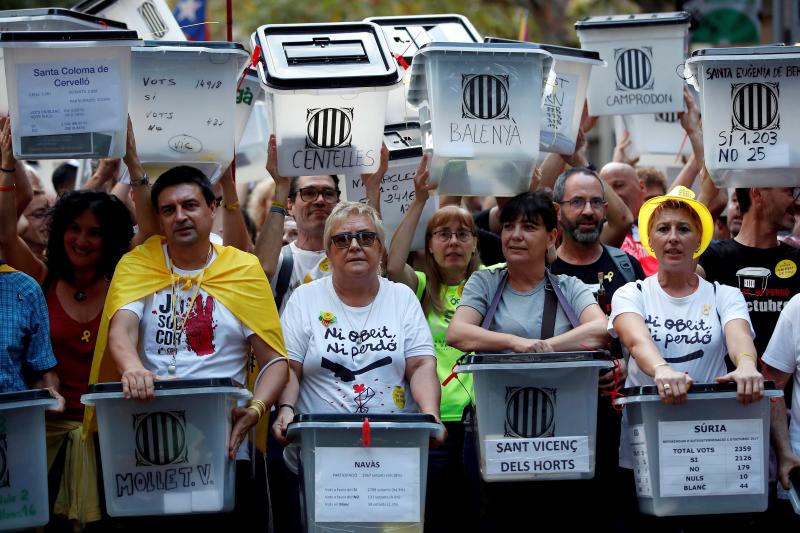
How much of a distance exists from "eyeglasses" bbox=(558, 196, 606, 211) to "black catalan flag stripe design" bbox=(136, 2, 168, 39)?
8.03 feet

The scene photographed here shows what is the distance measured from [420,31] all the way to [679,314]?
251 centimetres

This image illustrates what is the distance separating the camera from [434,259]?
6594mm

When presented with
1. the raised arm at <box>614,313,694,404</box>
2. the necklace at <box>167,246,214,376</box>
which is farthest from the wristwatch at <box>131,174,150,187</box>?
the raised arm at <box>614,313,694,404</box>

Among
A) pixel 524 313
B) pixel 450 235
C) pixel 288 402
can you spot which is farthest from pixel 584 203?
pixel 288 402

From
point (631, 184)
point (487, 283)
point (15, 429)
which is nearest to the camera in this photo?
point (15, 429)

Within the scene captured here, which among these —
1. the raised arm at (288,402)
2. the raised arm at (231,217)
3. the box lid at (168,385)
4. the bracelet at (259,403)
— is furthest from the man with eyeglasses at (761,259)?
the box lid at (168,385)

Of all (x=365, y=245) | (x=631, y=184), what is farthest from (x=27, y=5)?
(x=365, y=245)

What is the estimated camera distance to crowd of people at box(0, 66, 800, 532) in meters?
5.49

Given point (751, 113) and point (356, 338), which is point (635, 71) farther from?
point (356, 338)

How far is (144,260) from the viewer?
224 inches

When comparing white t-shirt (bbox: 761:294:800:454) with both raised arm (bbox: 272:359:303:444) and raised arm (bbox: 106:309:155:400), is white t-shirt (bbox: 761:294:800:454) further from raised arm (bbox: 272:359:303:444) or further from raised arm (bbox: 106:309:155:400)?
raised arm (bbox: 106:309:155:400)

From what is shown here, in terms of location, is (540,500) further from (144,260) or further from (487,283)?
(144,260)

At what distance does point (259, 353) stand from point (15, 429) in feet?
3.61

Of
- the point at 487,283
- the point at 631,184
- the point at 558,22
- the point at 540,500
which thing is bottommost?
the point at 540,500
